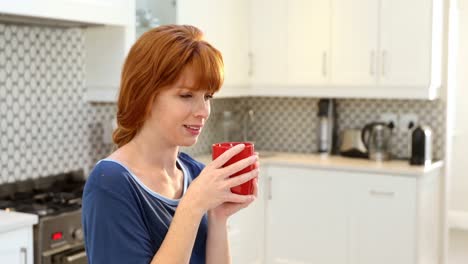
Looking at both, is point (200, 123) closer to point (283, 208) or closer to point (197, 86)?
point (197, 86)

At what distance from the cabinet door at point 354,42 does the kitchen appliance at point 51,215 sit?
1.74 metres

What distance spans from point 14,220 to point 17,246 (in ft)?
0.34

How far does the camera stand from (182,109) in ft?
3.74

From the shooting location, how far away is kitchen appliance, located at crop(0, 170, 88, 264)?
2.49 metres

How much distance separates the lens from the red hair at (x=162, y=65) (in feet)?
3.64

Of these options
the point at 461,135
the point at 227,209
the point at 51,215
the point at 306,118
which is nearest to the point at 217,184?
the point at 227,209

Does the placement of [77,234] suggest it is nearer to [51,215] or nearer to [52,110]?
[51,215]

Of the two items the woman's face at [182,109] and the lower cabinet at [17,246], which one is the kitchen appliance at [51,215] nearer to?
the lower cabinet at [17,246]

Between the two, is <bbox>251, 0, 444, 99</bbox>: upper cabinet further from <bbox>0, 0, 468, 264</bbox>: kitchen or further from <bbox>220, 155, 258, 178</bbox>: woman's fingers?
<bbox>220, 155, 258, 178</bbox>: woman's fingers

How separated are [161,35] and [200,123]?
17cm

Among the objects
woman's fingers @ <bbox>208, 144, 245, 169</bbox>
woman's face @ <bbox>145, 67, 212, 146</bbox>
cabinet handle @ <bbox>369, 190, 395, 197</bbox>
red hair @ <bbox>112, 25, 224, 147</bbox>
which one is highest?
red hair @ <bbox>112, 25, 224, 147</bbox>

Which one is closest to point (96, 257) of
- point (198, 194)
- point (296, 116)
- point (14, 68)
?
point (198, 194)

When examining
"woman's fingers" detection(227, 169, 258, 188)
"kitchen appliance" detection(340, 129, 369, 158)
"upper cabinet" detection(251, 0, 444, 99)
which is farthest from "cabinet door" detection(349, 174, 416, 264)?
"woman's fingers" detection(227, 169, 258, 188)

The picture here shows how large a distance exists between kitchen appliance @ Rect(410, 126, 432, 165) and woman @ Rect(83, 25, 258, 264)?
8.55ft
